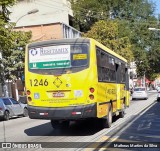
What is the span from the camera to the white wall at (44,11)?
A: 5762cm

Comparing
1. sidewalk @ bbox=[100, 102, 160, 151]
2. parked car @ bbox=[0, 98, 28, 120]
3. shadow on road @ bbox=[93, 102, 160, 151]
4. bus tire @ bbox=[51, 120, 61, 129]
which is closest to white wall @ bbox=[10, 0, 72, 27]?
parked car @ bbox=[0, 98, 28, 120]

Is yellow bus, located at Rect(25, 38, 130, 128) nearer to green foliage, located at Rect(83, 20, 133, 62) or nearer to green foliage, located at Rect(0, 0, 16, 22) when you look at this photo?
green foliage, located at Rect(0, 0, 16, 22)

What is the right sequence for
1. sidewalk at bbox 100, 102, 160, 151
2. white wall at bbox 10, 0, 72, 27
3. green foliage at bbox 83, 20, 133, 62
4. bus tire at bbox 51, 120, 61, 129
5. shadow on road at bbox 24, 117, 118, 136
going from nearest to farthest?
sidewalk at bbox 100, 102, 160, 151 → shadow on road at bbox 24, 117, 118, 136 → bus tire at bbox 51, 120, 61, 129 → green foliage at bbox 83, 20, 133, 62 → white wall at bbox 10, 0, 72, 27

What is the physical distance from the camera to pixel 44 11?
58.8 m

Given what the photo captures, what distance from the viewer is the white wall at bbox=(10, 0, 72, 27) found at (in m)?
57.6

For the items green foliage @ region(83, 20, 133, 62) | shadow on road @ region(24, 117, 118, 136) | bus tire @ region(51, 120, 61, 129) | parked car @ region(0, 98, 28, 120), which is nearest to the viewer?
shadow on road @ region(24, 117, 118, 136)

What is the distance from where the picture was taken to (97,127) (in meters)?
14.9

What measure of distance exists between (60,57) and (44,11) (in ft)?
154

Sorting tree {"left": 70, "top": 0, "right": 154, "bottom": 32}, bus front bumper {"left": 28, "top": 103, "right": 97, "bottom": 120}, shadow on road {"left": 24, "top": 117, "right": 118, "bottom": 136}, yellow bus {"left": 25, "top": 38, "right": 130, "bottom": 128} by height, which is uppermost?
tree {"left": 70, "top": 0, "right": 154, "bottom": 32}

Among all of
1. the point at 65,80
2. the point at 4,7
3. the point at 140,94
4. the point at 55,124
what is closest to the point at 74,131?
the point at 55,124

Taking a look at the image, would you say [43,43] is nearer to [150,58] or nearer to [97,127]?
[97,127]

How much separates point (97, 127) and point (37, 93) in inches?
127

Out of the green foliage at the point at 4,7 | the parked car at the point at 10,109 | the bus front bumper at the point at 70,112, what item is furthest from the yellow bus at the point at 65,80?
the parked car at the point at 10,109

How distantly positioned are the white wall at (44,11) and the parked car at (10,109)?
33.1m
